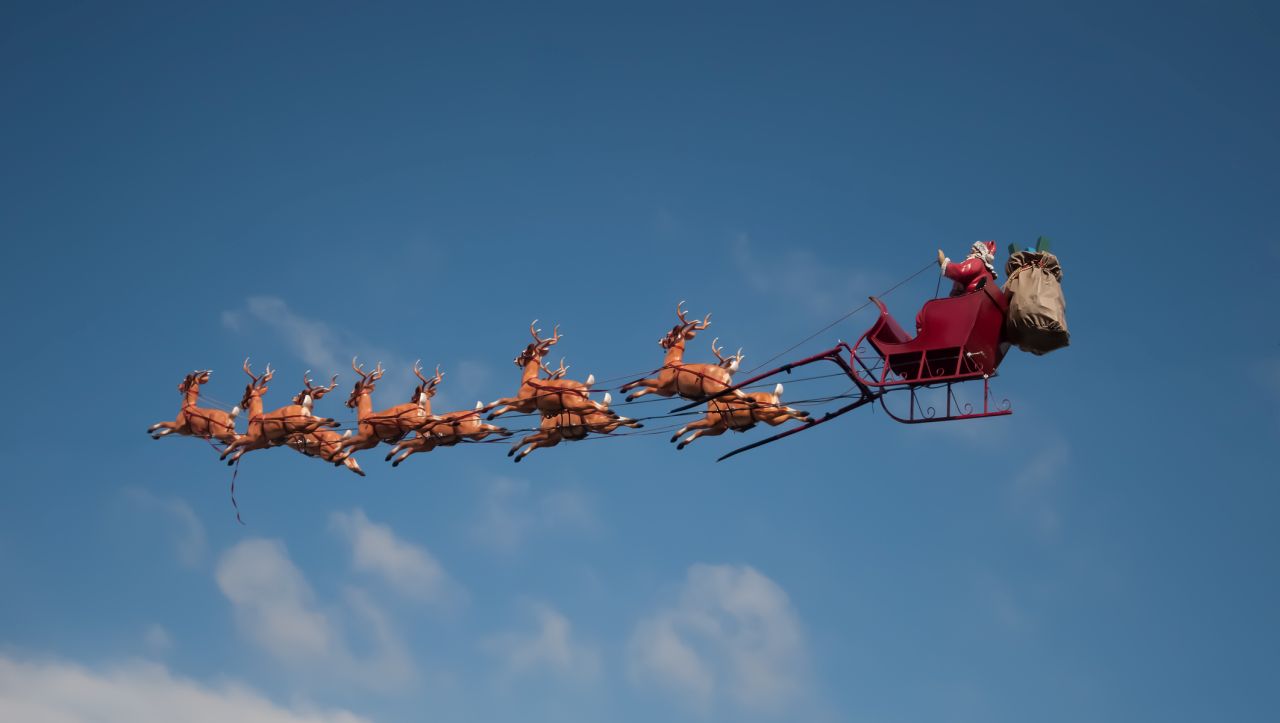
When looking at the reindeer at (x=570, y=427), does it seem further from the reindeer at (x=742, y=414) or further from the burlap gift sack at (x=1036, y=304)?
the burlap gift sack at (x=1036, y=304)

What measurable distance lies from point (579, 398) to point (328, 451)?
4.49 metres

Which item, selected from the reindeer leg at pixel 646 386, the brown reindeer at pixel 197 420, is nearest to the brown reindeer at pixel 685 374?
the reindeer leg at pixel 646 386

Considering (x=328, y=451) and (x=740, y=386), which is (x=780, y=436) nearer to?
(x=740, y=386)

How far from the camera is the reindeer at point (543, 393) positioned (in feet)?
78.6

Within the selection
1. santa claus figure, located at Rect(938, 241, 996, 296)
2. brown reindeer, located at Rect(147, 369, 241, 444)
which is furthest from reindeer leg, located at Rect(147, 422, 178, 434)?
santa claus figure, located at Rect(938, 241, 996, 296)

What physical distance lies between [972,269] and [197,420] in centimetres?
1226

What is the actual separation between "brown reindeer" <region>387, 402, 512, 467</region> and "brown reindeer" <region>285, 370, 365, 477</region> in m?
0.99

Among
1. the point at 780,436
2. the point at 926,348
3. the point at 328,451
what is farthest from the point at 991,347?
the point at 328,451

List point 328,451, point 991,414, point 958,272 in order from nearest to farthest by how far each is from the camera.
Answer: point 991,414 < point 958,272 < point 328,451

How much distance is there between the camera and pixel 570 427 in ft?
79.3

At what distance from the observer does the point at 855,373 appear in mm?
22078

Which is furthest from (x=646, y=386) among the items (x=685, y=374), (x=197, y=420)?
(x=197, y=420)

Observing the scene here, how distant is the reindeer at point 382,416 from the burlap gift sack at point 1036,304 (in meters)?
8.26

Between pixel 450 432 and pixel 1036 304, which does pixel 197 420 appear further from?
pixel 1036 304
